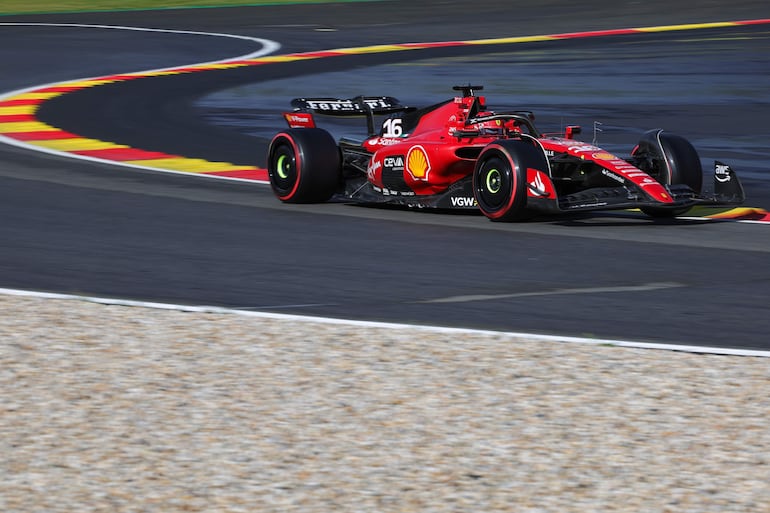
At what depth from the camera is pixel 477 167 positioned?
1063 cm

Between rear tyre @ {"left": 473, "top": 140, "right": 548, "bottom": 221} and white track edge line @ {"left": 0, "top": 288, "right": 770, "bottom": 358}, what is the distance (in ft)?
10.3

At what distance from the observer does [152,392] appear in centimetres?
602

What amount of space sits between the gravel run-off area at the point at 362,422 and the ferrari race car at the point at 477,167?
353 centimetres

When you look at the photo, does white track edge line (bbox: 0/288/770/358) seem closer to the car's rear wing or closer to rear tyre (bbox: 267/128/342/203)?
rear tyre (bbox: 267/128/342/203)

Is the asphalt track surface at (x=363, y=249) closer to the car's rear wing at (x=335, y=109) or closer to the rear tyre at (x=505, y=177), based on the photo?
the rear tyre at (x=505, y=177)

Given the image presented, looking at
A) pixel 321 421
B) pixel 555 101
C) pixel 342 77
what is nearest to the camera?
pixel 321 421

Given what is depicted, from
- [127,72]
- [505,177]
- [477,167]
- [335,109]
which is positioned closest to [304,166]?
[335,109]

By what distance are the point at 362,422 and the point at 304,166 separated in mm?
6209

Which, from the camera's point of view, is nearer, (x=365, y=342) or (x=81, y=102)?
(x=365, y=342)

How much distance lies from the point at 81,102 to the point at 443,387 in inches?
560

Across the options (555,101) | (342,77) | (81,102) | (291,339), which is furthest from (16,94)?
(291,339)

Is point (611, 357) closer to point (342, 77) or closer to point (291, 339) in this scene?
point (291, 339)

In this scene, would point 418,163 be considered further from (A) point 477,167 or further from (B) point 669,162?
(B) point 669,162

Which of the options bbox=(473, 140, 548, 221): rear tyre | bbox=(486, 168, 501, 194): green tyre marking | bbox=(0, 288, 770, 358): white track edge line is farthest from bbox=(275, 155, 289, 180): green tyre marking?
bbox=(0, 288, 770, 358): white track edge line
